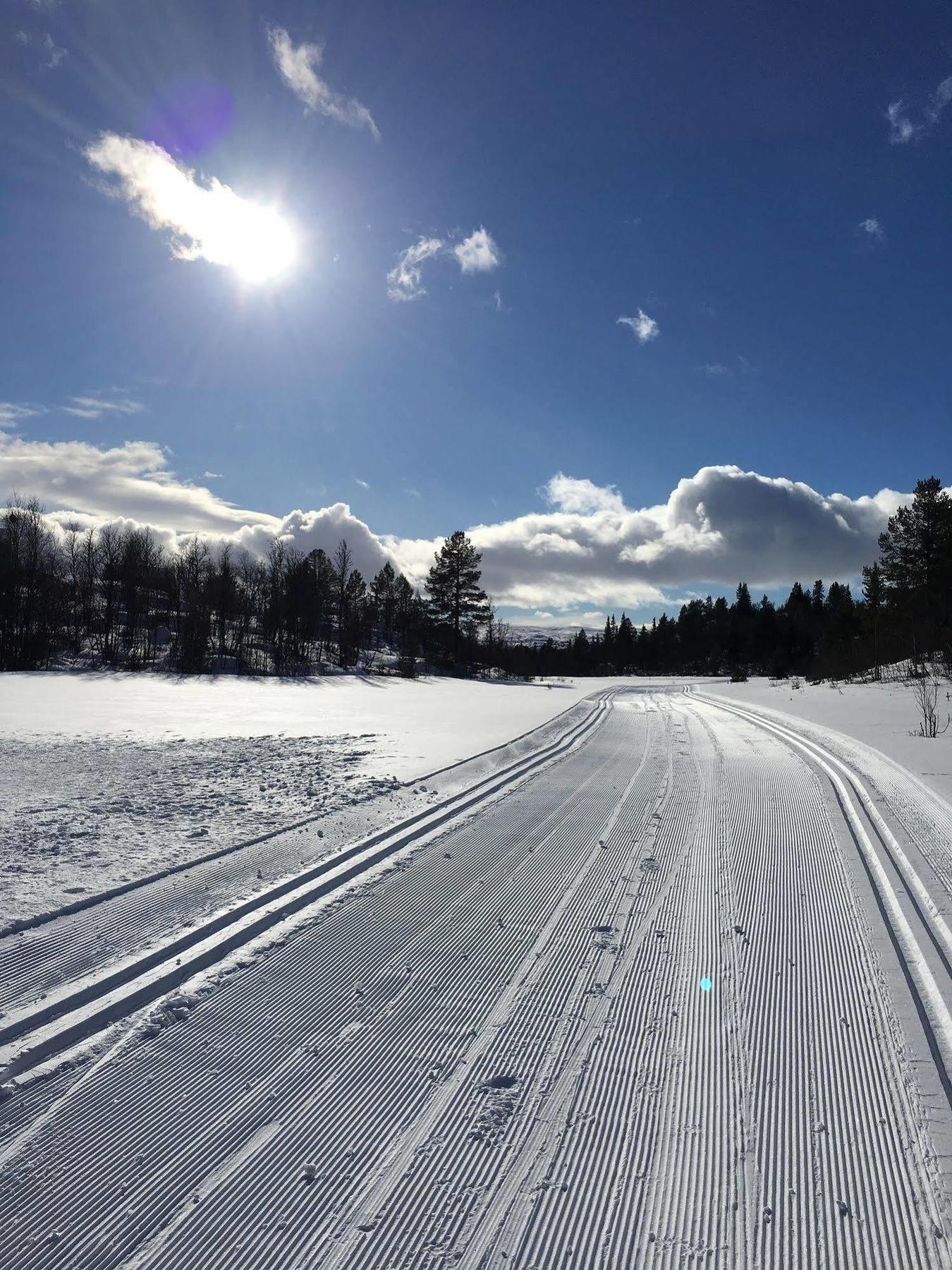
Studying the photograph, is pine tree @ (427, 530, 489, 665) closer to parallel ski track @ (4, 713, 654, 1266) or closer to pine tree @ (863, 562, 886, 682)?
pine tree @ (863, 562, 886, 682)

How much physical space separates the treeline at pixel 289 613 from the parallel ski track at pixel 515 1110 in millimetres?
27341

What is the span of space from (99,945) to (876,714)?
17.8 metres

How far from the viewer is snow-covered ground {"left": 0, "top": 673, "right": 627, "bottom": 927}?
485 cm

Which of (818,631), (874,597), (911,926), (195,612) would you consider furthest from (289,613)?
(818,631)

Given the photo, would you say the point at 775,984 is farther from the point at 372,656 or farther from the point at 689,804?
the point at 372,656

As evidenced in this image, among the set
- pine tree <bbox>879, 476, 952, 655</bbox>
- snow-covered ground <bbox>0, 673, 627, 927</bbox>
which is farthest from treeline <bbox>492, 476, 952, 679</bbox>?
snow-covered ground <bbox>0, 673, 627, 927</bbox>

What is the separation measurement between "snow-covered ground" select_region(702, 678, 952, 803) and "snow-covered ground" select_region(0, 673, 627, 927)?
5966mm

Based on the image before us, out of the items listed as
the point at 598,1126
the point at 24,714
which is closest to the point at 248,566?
the point at 24,714

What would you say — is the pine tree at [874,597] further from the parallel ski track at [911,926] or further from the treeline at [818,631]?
the parallel ski track at [911,926]

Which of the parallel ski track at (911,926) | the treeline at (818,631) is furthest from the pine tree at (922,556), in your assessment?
the parallel ski track at (911,926)

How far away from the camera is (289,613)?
51.9 metres

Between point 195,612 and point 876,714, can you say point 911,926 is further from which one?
point 195,612

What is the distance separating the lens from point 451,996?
305cm

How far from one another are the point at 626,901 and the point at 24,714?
14.8 meters
